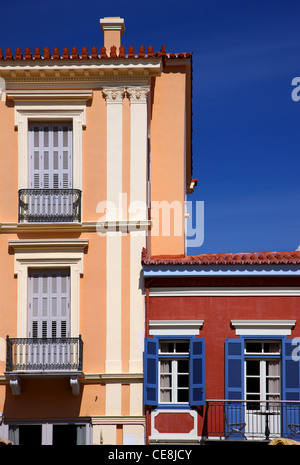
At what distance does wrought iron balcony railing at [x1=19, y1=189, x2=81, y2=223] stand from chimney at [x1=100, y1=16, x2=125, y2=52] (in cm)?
514

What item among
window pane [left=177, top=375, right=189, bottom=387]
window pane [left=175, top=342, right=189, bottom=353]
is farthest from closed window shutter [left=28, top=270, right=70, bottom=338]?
window pane [left=177, top=375, right=189, bottom=387]

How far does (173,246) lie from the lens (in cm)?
2991

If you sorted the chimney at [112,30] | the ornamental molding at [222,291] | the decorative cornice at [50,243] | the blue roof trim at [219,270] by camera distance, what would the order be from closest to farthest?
the blue roof trim at [219,270] < the ornamental molding at [222,291] < the decorative cornice at [50,243] < the chimney at [112,30]

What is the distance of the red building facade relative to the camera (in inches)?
1008

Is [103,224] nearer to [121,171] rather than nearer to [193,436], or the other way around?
[121,171]

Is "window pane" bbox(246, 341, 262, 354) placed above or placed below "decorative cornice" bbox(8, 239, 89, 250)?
below

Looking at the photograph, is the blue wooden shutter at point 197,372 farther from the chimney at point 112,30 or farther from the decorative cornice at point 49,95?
the chimney at point 112,30

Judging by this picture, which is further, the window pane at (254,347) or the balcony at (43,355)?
the window pane at (254,347)

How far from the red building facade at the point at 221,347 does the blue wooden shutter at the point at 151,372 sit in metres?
0.03

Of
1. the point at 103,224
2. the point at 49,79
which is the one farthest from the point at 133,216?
the point at 49,79

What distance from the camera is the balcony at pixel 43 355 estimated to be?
25.9m

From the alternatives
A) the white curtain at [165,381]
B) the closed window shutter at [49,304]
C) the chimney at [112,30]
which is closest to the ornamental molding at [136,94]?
the chimney at [112,30]

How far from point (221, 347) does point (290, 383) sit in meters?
2.01

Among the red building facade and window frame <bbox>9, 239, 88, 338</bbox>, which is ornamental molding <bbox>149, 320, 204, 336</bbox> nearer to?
the red building facade
